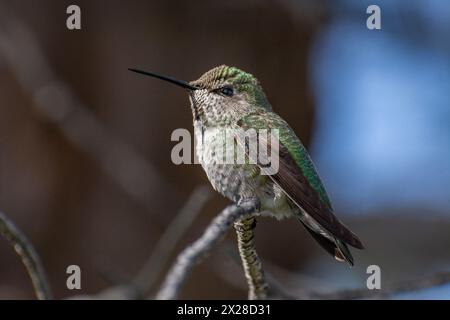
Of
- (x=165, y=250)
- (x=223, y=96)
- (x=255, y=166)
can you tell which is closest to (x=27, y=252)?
(x=165, y=250)

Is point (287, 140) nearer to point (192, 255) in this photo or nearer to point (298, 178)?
point (298, 178)

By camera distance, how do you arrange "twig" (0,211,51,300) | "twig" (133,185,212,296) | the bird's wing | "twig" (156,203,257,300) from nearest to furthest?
"twig" (156,203,257,300), "twig" (0,211,51,300), "twig" (133,185,212,296), the bird's wing

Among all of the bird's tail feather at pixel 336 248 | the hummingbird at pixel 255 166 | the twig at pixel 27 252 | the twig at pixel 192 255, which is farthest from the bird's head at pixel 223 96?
the twig at pixel 27 252

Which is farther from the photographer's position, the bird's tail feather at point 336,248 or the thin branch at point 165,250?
the bird's tail feather at point 336,248

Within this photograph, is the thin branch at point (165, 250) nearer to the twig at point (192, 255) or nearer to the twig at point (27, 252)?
the twig at point (192, 255)

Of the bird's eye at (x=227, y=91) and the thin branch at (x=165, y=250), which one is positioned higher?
the bird's eye at (x=227, y=91)
